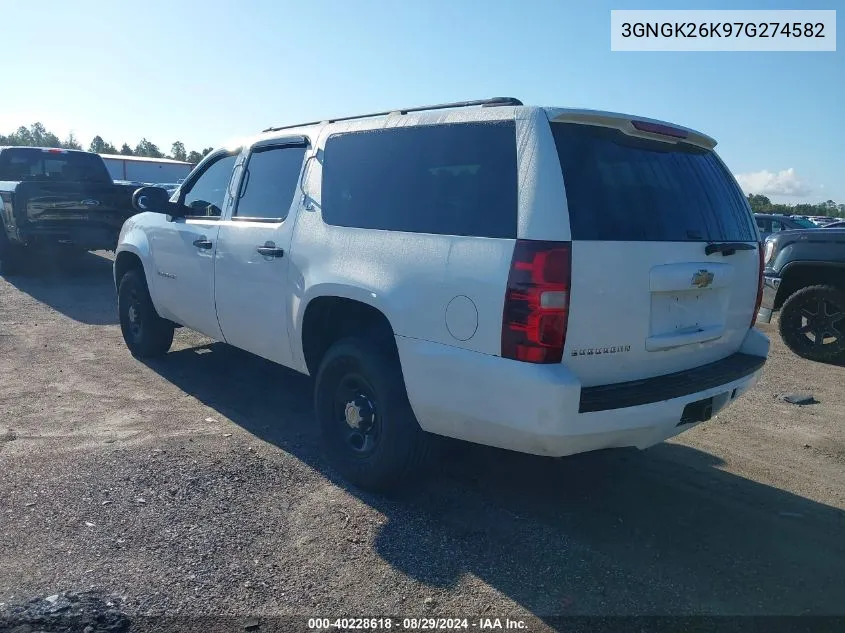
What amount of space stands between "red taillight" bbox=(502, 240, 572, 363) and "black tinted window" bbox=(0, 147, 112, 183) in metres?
11.2

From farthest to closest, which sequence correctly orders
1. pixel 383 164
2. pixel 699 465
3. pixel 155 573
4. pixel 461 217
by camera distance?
pixel 699 465
pixel 383 164
pixel 461 217
pixel 155 573

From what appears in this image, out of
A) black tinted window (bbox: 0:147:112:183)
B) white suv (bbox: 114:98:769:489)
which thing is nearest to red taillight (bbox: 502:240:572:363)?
white suv (bbox: 114:98:769:489)

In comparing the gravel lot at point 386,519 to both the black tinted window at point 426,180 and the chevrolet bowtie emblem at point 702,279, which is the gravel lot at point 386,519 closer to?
the chevrolet bowtie emblem at point 702,279

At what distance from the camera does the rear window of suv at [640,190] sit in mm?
3131

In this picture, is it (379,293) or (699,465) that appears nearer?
(379,293)

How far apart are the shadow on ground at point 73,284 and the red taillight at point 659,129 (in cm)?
690

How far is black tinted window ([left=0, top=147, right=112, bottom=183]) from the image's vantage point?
12.1 metres

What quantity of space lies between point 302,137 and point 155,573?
2763mm

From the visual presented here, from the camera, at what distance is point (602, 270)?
3.08m

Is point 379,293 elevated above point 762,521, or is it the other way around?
point 379,293

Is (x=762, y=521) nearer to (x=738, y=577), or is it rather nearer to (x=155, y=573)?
(x=738, y=577)

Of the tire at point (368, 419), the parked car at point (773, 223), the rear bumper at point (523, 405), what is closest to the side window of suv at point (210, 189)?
the tire at point (368, 419)

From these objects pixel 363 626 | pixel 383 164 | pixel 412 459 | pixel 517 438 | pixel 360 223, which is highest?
pixel 383 164

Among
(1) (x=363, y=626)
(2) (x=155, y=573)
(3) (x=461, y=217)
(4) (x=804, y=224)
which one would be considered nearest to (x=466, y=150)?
(3) (x=461, y=217)
